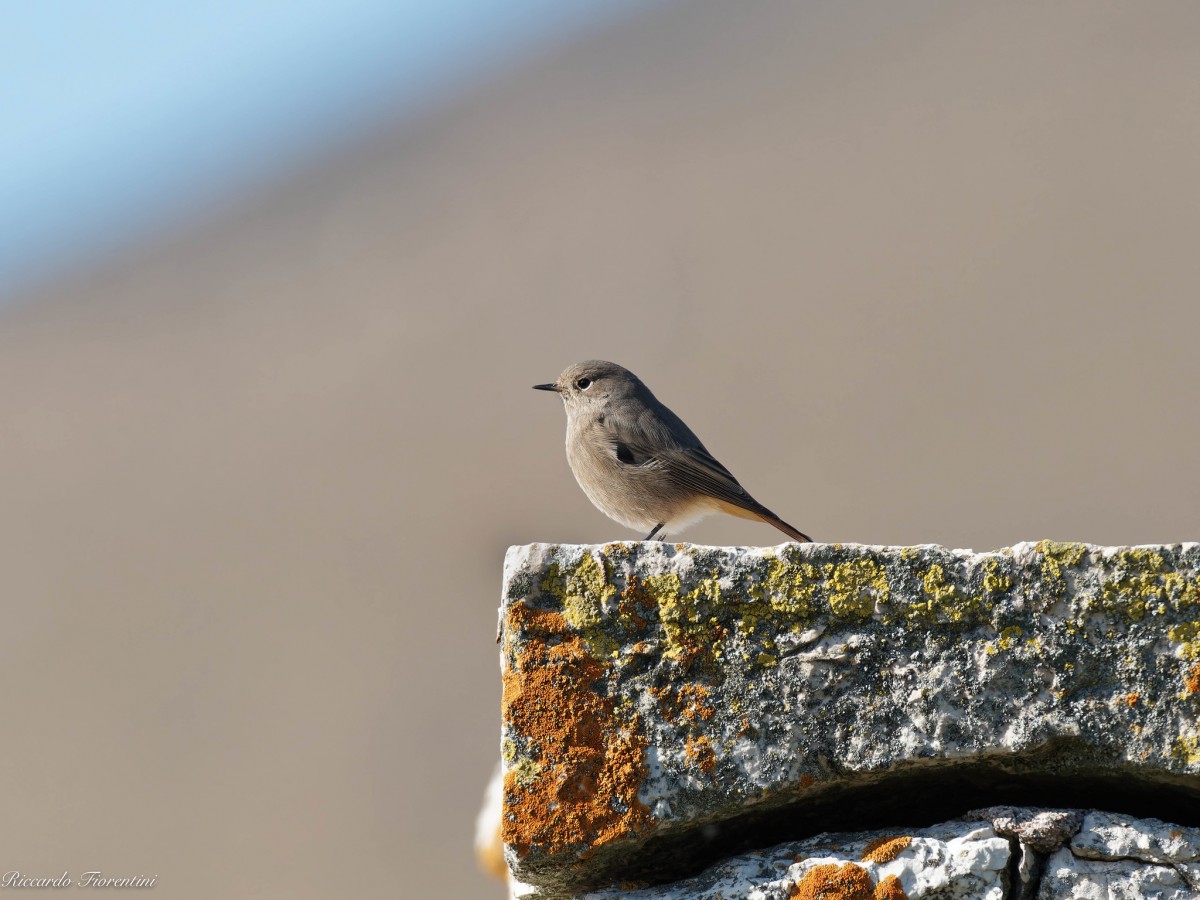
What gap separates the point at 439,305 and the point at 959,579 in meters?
33.2

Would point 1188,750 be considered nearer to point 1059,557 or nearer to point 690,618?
point 1059,557

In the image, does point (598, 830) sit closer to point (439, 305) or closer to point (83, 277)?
point (439, 305)

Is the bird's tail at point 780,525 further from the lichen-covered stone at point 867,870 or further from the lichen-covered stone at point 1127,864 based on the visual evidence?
the lichen-covered stone at point 1127,864

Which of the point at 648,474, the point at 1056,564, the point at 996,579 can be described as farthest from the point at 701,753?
the point at 648,474

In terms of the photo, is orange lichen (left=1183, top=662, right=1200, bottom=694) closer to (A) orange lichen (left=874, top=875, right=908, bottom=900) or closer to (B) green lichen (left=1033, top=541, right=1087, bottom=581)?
(B) green lichen (left=1033, top=541, right=1087, bottom=581)

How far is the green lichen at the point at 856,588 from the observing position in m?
3.03

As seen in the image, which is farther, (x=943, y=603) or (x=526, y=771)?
(x=526, y=771)

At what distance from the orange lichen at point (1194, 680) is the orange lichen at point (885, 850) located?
0.68 meters

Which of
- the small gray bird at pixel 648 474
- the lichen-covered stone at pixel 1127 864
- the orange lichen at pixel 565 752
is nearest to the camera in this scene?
the lichen-covered stone at pixel 1127 864

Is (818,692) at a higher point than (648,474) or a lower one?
lower

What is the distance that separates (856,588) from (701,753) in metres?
0.51

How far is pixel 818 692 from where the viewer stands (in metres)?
3.01
